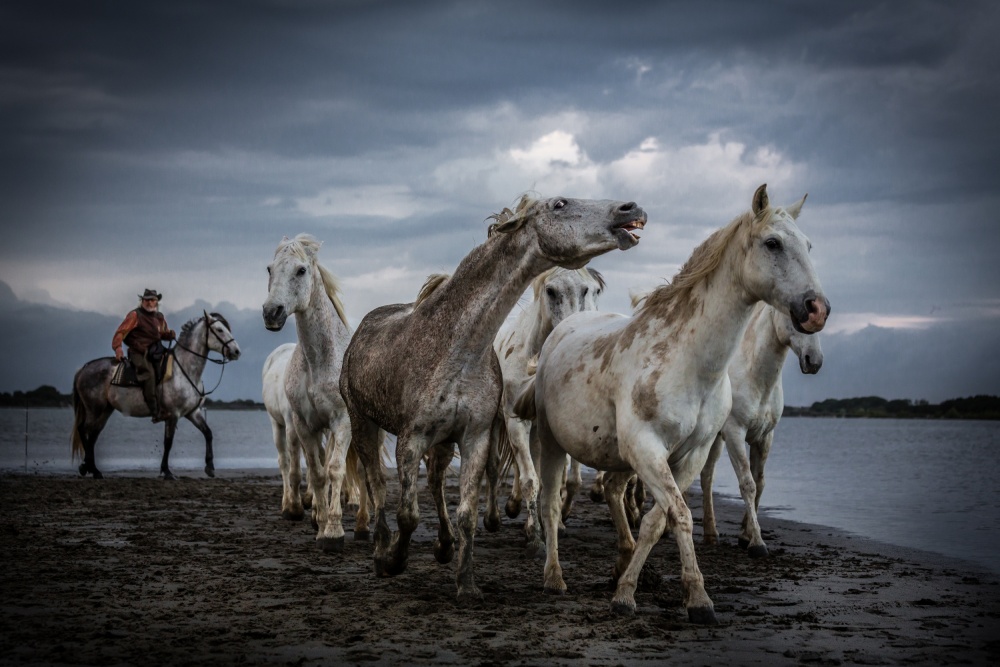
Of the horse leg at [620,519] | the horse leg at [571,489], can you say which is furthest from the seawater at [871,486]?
the horse leg at [620,519]

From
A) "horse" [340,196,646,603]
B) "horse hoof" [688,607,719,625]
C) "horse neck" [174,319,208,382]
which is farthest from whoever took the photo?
"horse neck" [174,319,208,382]

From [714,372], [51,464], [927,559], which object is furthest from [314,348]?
[51,464]

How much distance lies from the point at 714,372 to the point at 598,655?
198 cm

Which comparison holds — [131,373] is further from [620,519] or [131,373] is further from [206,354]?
[620,519]

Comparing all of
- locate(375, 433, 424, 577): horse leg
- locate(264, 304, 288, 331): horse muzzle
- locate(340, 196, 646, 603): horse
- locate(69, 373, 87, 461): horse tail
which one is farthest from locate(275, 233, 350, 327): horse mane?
locate(69, 373, 87, 461): horse tail

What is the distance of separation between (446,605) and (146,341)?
13947 millimetres

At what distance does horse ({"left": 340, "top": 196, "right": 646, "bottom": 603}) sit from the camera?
20.5 ft

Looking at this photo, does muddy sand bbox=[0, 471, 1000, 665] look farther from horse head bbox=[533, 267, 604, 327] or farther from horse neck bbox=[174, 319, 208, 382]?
horse neck bbox=[174, 319, 208, 382]

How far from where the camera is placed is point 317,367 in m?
9.51

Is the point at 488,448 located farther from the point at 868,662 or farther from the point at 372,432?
the point at 868,662

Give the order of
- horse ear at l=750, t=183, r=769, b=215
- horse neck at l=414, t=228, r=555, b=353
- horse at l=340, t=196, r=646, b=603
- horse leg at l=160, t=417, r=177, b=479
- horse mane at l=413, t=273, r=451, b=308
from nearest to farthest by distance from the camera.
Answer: horse ear at l=750, t=183, r=769, b=215 < horse at l=340, t=196, r=646, b=603 < horse neck at l=414, t=228, r=555, b=353 < horse mane at l=413, t=273, r=451, b=308 < horse leg at l=160, t=417, r=177, b=479

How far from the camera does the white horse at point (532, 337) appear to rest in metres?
9.20

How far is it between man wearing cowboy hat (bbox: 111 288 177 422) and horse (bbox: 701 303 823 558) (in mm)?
12382

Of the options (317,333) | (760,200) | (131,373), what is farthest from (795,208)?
(131,373)
